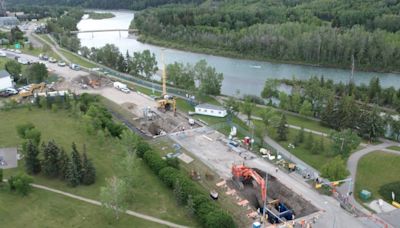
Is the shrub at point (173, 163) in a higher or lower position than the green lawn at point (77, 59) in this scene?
lower

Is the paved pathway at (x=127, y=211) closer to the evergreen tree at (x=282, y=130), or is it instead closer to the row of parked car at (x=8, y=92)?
the evergreen tree at (x=282, y=130)

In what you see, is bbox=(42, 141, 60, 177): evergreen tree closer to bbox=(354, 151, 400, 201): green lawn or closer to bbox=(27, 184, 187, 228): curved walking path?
bbox=(27, 184, 187, 228): curved walking path

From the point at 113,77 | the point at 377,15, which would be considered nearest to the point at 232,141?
the point at 113,77

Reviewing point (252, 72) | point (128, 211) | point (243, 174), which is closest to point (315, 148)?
point (243, 174)

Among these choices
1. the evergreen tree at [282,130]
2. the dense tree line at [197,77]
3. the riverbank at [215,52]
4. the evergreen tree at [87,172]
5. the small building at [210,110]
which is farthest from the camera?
the riverbank at [215,52]

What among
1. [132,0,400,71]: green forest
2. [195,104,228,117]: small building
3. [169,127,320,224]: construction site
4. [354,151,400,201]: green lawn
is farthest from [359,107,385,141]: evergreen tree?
[132,0,400,71]: green forest

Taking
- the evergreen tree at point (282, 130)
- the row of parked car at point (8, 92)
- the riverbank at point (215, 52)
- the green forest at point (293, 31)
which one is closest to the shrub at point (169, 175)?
the evergreen tree at point (282, 130)

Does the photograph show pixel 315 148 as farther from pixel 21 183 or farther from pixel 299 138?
pixel 21 183

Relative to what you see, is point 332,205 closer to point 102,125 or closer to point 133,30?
point 102,125
